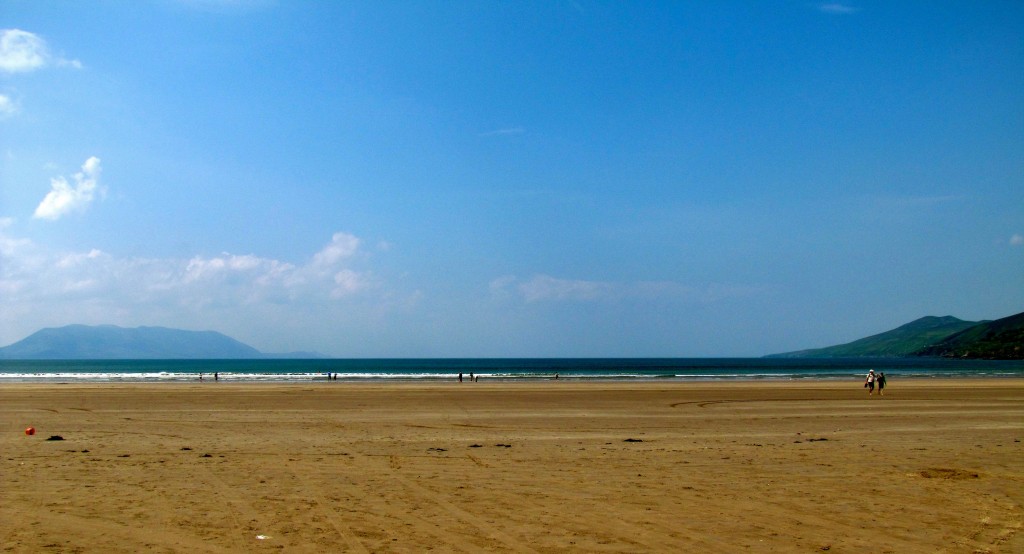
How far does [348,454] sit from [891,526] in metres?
9.78

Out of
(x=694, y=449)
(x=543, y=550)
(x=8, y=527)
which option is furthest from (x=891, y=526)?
(x=8, y=527)

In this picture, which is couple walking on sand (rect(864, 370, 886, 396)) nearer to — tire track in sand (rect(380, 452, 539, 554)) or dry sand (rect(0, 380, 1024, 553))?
dry sand (rect(0, 380, 1024, 553))

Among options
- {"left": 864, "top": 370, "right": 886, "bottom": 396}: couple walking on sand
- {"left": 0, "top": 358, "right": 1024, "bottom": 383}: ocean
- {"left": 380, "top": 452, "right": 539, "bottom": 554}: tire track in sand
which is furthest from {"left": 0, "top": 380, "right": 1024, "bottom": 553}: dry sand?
{"left": 0, "top": 358, "right": 1024, "bottom": 383}: ocean

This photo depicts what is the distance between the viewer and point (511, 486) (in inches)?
394

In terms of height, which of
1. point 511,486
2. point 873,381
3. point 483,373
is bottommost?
point 483,373

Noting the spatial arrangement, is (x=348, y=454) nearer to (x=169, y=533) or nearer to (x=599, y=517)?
(x=169, y=533)

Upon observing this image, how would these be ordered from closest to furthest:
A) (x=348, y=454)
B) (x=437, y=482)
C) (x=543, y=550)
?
(x=543, y=550)
(x=437, y=482)
(x=348, y=454)

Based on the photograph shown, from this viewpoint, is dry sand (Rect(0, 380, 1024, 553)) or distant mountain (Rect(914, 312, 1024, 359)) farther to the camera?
distant mountain (Rect(914, 312, 1024, 359))

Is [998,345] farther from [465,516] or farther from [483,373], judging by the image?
[465,516]

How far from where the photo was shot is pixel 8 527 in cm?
747

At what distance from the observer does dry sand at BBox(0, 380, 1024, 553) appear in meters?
7.19

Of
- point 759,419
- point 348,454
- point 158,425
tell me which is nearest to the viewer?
point 348,454

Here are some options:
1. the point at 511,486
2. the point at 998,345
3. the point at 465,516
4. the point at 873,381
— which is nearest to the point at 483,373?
the point at 873,381

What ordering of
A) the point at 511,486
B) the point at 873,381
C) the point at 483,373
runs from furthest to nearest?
the point at 483,373 < the point at 873,381 < the point at 511,486
